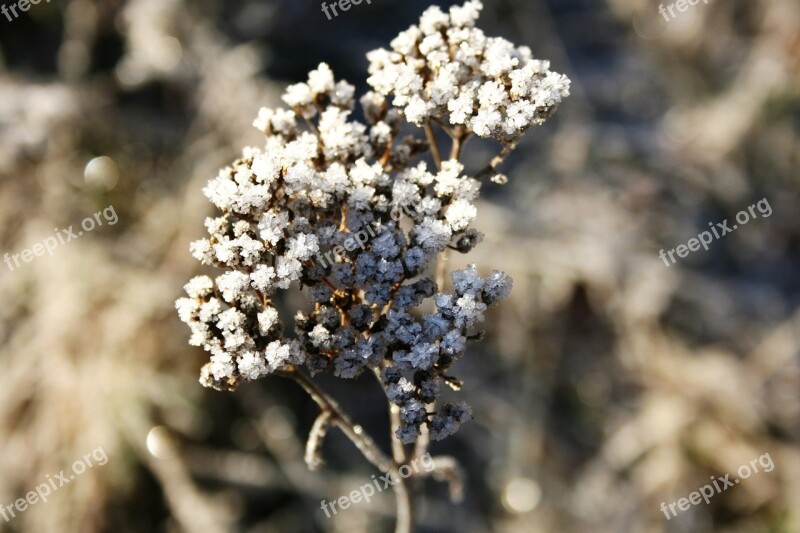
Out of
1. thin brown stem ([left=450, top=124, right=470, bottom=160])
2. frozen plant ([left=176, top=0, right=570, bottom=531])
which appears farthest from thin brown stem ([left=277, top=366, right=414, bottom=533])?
thin brown stem ([left=450, top=124, right=470, bottom=160])

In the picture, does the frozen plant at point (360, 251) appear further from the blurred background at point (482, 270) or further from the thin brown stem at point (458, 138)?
the blurred background at point (482, 270)

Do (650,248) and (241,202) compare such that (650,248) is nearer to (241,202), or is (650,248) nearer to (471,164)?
(471,164)

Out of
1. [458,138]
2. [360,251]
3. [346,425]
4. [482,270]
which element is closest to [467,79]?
[458,138]

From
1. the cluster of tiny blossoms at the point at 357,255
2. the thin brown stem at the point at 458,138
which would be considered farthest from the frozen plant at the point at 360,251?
the thin brown stem at the point at 458,138

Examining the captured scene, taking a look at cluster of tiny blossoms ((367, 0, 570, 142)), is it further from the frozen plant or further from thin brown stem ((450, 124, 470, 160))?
thin brown stem ((450, 124, 470, 160))

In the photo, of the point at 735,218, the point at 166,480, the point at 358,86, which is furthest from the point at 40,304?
the point at 735,218
